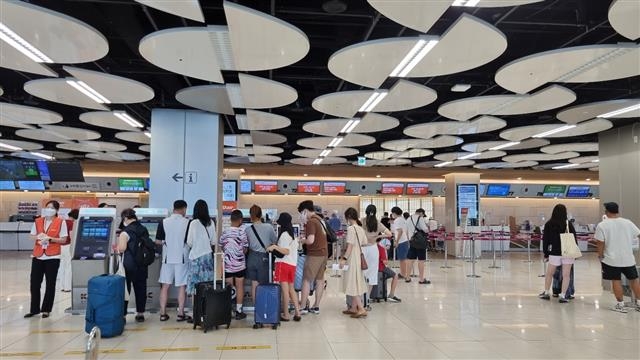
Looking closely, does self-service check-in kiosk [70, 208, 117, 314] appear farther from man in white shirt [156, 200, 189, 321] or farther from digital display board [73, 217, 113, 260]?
man in white shirt [156, 200, 189, 321]

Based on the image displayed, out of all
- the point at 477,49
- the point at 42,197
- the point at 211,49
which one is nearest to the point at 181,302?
the point at 211,49

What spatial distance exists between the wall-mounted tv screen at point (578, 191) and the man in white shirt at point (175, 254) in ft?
71.9

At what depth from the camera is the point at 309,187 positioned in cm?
2173

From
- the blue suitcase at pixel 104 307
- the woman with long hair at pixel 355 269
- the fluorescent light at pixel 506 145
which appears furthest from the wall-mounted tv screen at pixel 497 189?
the blue suitcase at pixel 104 307

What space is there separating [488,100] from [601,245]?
10.3ft

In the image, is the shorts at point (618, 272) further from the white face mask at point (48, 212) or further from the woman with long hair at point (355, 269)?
the white face mask at point (48, 212)

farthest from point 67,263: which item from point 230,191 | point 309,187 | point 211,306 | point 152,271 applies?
point 309,187

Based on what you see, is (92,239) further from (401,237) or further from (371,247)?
(401,237)

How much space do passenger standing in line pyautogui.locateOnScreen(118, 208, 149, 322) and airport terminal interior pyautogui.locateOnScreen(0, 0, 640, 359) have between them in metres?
0.03

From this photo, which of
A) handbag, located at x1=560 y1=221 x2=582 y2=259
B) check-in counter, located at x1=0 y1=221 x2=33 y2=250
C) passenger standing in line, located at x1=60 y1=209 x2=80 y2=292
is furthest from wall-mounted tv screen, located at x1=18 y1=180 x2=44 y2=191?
handbag, located at x1=560 y1=221 x2=582 y2=259

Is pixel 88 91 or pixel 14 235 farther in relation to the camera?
pixel 14 235

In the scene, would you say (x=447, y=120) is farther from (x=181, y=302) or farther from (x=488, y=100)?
(x=181, y=302)

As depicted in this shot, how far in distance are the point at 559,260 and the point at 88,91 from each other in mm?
8563

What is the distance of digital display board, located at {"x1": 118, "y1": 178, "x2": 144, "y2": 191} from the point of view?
20844 mm
